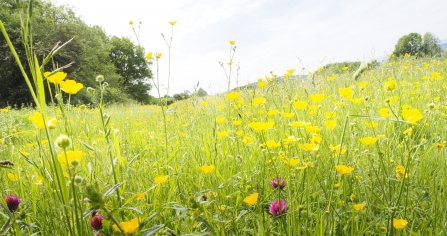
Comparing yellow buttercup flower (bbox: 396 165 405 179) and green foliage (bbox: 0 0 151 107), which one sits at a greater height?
green foliage (bbox: 0 0 151 107)

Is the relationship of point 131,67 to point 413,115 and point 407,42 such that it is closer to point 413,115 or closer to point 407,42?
point 413,115

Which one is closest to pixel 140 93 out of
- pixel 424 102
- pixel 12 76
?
pixel 12 76

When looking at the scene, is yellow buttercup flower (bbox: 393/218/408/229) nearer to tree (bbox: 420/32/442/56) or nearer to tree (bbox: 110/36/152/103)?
tree (bbox: 420/32/442/56)

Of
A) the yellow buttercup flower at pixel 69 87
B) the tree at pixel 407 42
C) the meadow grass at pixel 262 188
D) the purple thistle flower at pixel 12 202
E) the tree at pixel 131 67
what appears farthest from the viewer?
the tree at pixel 407 42

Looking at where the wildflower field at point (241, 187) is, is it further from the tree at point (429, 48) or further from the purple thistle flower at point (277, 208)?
the tree at point (429, 48)

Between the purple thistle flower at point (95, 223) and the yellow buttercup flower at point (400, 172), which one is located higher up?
the yellow buttercup flower at point (400, 172)

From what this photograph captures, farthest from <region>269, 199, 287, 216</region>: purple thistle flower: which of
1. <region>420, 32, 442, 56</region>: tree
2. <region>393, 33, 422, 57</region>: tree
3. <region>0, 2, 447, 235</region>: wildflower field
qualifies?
<region>393, 33, 422, 57</region>: tree

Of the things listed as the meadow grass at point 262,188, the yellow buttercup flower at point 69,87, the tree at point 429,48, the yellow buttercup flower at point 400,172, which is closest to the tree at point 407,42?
the tree at point 429,48

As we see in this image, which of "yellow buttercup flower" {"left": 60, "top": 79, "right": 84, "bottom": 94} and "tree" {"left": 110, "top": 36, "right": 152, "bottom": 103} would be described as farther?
"tree" {"left": 110, "top": 36, "right": 152, "bottom": 103}

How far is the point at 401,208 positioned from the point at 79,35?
82.6 feet

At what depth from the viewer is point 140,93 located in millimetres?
32000

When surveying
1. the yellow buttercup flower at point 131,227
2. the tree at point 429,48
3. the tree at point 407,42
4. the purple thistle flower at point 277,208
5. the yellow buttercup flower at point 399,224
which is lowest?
the purple thistle flower at point 277,208

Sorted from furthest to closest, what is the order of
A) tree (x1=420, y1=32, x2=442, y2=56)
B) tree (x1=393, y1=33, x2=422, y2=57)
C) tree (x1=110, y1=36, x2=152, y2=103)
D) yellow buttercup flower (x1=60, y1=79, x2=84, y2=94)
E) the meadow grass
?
tree (x1=393, y1=33, x2=422, y2=57) < tree (x1=110, y1=36, x2=152, y2=103) < tree (x1=420, y1=32, x2=442, y2=56) < yellow buttercup flower (x1=60, y1=79, x2=84, y2=94) < the meadow grass

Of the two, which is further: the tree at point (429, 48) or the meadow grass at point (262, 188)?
the tree at point (429, 48)
